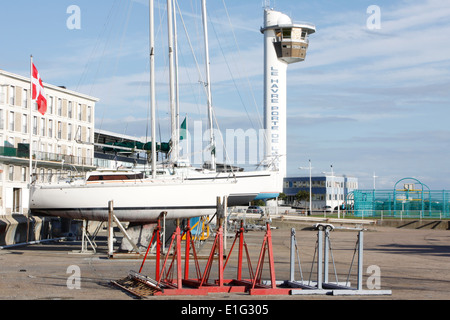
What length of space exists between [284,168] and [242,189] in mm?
86028

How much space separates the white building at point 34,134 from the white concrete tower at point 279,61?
32.3m

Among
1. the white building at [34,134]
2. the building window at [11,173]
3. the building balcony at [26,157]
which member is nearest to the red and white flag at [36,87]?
the white building at [34,134]

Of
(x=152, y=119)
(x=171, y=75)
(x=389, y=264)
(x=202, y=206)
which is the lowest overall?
(x=389, y=264)

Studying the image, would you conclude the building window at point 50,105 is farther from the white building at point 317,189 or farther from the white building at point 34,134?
the white building at point 317,189

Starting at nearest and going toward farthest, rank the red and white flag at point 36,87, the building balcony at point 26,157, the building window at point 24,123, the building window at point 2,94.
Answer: the red and white flag at point 36,87 → the building balcony at point 26,157 → the building window at point 2,94 → the building window at point 24,123

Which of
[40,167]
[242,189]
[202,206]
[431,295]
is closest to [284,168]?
[40,167]

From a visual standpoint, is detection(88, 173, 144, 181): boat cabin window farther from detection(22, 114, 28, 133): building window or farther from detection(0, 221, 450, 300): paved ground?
detection(22, 114, 28, 133): building window

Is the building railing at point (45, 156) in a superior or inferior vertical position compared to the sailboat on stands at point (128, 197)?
superior

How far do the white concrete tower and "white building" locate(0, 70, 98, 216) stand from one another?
32.3 meters

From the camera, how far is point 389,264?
2556 cm

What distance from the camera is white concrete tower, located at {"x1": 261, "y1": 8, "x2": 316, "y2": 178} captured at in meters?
114

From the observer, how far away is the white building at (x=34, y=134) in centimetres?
7200

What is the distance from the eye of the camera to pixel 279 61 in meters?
119
